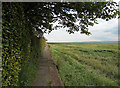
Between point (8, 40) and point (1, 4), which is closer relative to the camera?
point (1, 4)

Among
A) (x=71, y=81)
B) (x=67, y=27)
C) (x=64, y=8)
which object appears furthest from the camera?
(x=67, y=27)

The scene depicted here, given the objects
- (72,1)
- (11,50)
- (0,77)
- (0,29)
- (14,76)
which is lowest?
(14,76)

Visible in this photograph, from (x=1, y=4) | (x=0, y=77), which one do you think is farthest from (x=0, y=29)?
(x=0, y=77)

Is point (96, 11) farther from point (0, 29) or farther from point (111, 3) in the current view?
point (0, 29)

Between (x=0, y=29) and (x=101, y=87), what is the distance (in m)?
4.86

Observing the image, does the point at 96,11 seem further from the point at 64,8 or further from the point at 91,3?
the point at 64,8

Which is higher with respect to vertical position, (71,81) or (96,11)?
(96,11)

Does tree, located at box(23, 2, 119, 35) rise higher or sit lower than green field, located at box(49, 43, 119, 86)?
higher

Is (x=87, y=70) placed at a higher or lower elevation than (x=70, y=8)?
lower

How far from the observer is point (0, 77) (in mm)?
2047

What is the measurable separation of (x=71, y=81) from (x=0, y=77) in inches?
151

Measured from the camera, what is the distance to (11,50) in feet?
8.37

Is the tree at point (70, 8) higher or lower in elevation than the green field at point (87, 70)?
higher

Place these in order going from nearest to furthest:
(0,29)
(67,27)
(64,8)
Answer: (0,29) < (64,8) < (67,27)
